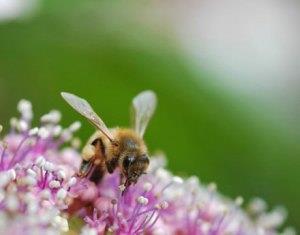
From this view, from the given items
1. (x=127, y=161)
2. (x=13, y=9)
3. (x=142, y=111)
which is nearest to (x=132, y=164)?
(x=127, y=161)

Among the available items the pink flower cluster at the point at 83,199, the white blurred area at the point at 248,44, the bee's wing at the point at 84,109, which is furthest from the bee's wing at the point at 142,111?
the white blurred area at the point at 248,44

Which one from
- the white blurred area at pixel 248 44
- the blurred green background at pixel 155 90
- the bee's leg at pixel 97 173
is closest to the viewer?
the bee's leg at pixel 97 173

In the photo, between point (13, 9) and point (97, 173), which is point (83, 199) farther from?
point (13, 9)

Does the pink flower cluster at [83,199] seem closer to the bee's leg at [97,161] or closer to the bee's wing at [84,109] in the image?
the bee's leg at [97,161]

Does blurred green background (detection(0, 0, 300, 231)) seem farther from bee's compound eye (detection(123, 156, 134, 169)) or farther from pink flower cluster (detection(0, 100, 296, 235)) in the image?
bee's compound eye (detection(123, 156, 134, 169))

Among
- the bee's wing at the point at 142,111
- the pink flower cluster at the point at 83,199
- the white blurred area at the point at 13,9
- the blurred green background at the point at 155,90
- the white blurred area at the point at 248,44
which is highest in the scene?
the white blurred area at the point at 248,44

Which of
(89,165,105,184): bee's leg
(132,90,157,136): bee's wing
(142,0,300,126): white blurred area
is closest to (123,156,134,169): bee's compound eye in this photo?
(89,165,105,184): bee's leg
